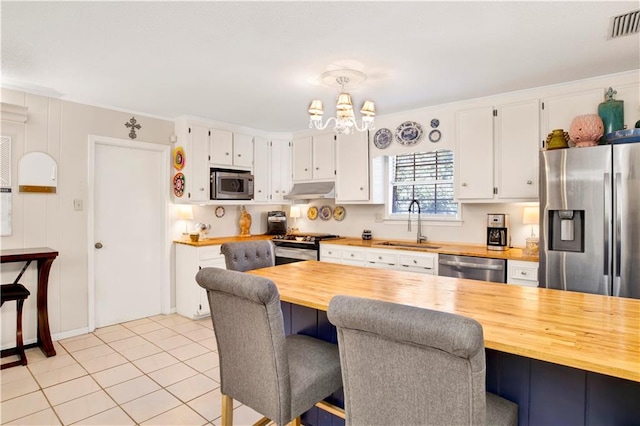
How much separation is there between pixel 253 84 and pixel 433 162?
2.30 metres

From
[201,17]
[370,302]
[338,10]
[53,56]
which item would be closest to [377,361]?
[370,302]

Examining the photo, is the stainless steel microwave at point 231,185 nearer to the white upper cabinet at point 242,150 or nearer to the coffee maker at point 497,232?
the white upper cabinet at point 242,150

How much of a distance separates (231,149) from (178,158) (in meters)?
0.68

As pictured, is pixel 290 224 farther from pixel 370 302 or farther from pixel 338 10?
pixel 370 302

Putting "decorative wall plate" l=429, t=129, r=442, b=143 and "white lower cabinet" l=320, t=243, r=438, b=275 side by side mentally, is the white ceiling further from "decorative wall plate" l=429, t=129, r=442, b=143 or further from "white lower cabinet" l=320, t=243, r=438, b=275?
"white lower cabinet" l=320, t=243, r=438, b=275

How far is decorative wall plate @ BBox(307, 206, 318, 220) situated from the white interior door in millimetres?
2015

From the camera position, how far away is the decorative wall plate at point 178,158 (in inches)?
171

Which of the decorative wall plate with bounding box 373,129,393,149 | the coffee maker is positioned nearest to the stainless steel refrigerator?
the coffee maker

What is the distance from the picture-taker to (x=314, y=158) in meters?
4.97

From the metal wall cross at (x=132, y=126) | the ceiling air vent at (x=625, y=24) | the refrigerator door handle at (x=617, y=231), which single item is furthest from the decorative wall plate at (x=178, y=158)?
the refrigerator door handle at (x=617, y=231)

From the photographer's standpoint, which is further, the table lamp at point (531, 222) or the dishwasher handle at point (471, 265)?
the table lamp at point (531, 222)

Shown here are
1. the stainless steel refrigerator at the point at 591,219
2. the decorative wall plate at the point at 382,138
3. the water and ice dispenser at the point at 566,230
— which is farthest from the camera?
the decorative wall plate at the point at 382,138

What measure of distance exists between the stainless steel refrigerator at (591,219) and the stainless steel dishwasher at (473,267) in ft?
1.17

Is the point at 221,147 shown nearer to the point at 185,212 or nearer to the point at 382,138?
the point at 185,212
